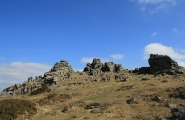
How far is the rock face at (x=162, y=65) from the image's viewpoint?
81.1 meters

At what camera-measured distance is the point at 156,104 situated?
123 ft

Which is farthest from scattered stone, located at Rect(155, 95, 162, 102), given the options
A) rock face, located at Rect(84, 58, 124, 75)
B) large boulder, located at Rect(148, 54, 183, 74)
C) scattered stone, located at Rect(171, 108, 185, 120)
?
rock face, located at Rect(84, 58, 124, 75)

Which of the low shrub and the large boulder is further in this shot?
the large boulder

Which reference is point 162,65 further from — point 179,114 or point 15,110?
point 15,110

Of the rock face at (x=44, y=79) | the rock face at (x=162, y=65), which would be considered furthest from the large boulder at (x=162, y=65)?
the rock face at (x=44, y=79)

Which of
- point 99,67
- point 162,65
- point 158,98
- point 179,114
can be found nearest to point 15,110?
point 158,98

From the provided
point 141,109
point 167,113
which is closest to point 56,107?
point 141,109

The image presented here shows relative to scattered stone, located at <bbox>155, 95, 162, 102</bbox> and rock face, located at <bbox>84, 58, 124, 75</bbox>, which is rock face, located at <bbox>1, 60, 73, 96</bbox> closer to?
rock face, located at <bbox>84, 58, 124, 75</bbox>

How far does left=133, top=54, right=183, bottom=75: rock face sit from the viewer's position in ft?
266

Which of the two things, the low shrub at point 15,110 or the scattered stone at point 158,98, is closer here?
the low shrub at point 15,110

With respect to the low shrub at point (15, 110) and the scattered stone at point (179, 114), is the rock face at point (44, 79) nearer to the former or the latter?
the low shrub at point (15, 110)

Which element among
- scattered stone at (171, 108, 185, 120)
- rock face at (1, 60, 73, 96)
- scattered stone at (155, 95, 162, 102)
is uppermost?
rock face at (1, 60, 73, 96)

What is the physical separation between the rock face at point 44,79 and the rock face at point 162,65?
1214 inches

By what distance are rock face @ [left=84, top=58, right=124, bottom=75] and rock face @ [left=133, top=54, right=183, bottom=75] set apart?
1520cm
